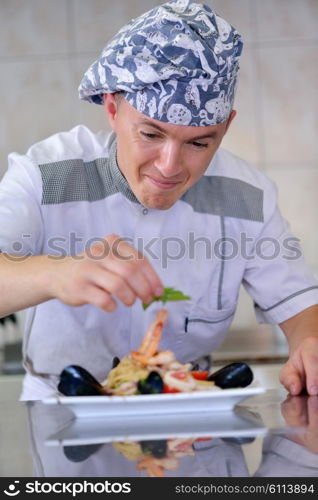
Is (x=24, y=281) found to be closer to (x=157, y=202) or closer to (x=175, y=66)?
(x=157, y=202)

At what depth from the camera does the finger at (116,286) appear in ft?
3.42

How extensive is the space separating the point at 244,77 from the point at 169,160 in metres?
2.11

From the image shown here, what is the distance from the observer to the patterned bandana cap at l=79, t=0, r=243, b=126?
1.46 meters

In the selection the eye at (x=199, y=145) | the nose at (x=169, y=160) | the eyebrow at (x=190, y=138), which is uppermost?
the eyebrow at (x=190, y=138)

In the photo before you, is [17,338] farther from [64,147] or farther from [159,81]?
[159,81]

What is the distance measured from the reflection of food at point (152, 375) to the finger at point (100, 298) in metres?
0.13

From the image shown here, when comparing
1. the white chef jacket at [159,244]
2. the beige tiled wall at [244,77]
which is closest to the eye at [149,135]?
the white chef jacket at [159,244]

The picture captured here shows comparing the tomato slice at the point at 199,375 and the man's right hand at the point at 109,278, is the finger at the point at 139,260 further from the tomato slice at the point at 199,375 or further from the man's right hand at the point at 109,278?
the tomato slice at the point at 199,375

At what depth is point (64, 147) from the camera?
1.79m

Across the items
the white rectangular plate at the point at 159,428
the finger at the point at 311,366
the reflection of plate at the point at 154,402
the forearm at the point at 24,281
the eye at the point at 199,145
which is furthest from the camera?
the eye at the point at 199,145

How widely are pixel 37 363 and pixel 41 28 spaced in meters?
2.14

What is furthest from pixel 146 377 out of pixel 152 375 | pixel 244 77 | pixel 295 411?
pixel 244 77

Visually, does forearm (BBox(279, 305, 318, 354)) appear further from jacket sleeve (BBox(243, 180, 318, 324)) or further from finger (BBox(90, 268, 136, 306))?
finger (BBox(90, 268, 136, 306))

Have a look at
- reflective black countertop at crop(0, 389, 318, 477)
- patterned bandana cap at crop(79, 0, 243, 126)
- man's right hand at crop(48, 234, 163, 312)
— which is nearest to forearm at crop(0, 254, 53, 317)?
man's right hand at crop(48, 234, 163, 312)
